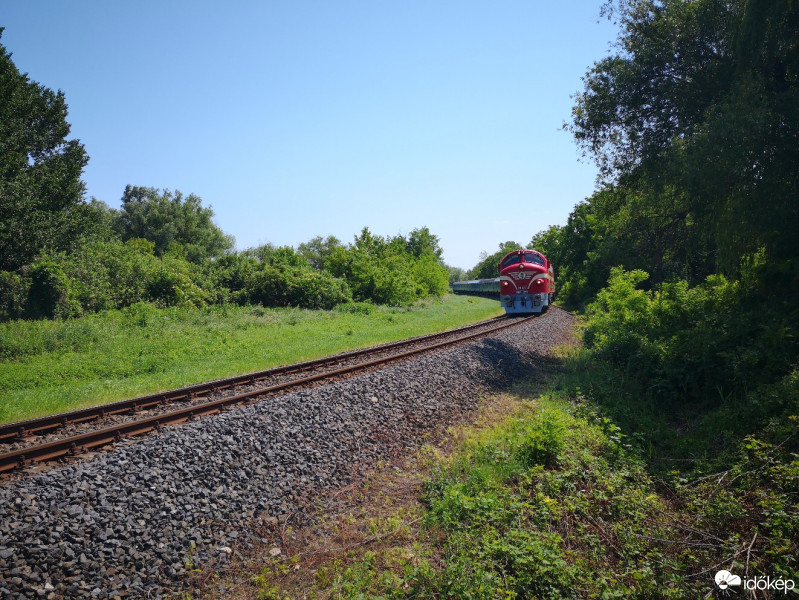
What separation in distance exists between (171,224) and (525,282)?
51.4m

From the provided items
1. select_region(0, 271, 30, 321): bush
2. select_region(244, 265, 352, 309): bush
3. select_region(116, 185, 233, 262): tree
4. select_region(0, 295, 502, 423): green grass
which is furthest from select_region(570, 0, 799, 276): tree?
select_region(116, 185, 233, 262): tree

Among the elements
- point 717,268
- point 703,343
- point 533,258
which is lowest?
point 703,343

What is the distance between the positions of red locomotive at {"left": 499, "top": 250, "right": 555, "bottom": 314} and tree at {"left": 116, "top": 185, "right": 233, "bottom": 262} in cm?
4500

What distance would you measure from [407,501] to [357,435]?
1923 mm

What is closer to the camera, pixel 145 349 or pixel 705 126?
pixel 705 126

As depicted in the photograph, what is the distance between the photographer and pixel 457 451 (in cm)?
764

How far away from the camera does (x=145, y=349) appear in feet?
49.3

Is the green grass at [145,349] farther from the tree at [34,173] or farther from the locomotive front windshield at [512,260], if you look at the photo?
the tree at [34,173]

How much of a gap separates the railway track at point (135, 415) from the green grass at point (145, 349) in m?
1.32

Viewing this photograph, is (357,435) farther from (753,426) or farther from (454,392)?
(753,426)

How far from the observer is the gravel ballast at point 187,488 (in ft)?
14.9

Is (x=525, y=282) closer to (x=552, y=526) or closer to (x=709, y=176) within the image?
(x=709, y=176)

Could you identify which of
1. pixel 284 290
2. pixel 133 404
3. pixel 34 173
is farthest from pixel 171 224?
pixel 133 404

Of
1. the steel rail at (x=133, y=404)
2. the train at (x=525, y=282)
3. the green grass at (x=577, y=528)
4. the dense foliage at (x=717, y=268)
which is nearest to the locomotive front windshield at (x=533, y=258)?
the train at (x=525, y=282)
